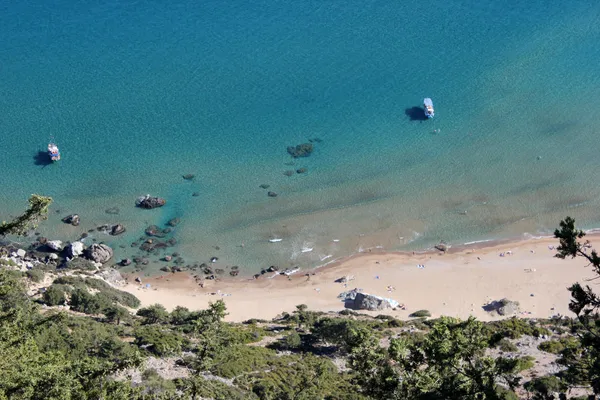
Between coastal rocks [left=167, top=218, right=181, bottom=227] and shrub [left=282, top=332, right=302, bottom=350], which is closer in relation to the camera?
shrub [left=282, top=332, right=302, bottom=350]

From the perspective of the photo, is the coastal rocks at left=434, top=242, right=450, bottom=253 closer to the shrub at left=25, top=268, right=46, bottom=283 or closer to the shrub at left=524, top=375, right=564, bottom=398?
the shrub at left=524, top=375, right=564, bottom=398

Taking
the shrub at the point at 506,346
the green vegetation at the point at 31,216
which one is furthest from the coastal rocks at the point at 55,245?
the shrub at the point at 506,346

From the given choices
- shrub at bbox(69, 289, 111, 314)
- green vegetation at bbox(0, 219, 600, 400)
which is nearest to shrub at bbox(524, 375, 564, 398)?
green vegetation at bbox(0, 219, 600, 400)

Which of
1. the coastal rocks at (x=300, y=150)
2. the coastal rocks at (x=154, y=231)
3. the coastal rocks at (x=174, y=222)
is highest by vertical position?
the coastal rocks at (x=300, y=150)

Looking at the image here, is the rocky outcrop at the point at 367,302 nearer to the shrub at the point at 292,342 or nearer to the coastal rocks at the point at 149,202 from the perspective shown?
the shrub at the point at 292,342

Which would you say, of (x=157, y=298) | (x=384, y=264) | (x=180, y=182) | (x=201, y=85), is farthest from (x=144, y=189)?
(x=384, y=264)

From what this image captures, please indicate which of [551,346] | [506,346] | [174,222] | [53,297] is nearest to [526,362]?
[506,346]
